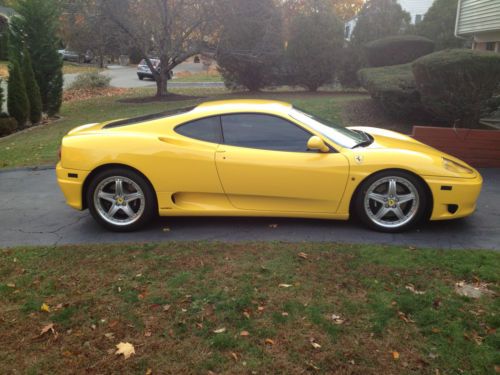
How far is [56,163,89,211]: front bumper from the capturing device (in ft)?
16.9

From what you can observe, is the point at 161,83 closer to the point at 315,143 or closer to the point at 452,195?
the point at 315,143

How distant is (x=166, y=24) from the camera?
18.3 metres

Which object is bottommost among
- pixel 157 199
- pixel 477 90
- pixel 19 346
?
pixel 19 346

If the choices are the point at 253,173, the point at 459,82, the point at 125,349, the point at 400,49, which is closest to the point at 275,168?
the point at 253,173

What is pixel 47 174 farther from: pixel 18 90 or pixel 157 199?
pixel 18 90

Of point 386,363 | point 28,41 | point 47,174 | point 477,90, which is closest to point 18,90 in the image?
point 28,41

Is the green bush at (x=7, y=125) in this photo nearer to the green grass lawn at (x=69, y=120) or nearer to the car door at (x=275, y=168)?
the green grass lawn at (x=69, y=120)

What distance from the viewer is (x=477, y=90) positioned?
821 cm

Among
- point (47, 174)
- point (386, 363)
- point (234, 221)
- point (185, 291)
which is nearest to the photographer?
point (386, 363)

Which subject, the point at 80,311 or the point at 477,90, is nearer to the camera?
the point at 80,311

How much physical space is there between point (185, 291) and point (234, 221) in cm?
174

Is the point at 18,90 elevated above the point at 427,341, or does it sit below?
above

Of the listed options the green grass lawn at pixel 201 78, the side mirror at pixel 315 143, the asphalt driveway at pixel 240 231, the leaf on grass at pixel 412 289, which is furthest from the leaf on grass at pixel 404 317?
the green grass lawn at pixel 201 78

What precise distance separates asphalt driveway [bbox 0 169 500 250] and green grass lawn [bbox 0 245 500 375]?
278 mm
